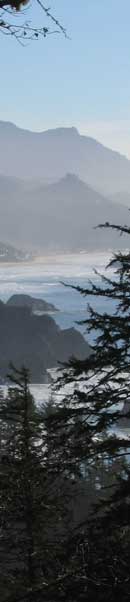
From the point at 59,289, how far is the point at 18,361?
103 metres

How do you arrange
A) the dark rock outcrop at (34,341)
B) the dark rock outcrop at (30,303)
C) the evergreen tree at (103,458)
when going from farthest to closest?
1. the dark rock outcrop at (30,303)
2. the dark rock outcrop at (34,341)
3. the evergreen tree at (103,458)

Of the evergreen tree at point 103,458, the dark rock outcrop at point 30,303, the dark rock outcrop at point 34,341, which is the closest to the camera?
the evergreen tree at point 103,458

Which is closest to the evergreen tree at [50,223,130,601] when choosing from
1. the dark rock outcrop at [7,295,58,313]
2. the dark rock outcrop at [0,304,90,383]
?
the dark rock outcrop at [0,304,90,383]

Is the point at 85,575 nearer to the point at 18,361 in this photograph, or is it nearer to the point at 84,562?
the point at 84,562

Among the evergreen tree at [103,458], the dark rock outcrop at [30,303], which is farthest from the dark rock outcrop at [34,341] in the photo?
the evergreen tree at [103,458]

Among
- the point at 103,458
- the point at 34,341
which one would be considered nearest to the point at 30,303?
the point at 34,341

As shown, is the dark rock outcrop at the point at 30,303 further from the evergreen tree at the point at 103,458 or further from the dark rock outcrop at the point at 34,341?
the evergreen tree at the point at 103,458

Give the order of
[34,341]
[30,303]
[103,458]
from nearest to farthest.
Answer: [103,458] → [34,341] → [30,303]

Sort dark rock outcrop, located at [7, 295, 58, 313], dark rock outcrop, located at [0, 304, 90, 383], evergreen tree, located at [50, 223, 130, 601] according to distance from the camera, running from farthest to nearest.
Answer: dark rock outcrop, located at [7, 295, 58, 313] → dark rock outcrop, located at [0, 304, 90, 383] → evergreen tree, located at [50, 223, 130, 601]

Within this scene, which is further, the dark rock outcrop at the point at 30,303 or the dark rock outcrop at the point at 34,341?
the dark rock outcrop at the point at 30,303

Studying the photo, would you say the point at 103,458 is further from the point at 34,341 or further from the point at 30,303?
the point at 30,303

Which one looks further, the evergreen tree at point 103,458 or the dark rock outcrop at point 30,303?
the dark rock outcrop at point 30,303

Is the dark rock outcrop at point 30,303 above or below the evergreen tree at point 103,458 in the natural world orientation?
below

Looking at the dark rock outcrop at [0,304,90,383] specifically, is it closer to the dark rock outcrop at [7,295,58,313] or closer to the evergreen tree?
the dark rock outcrop at [7,295,58,313]
